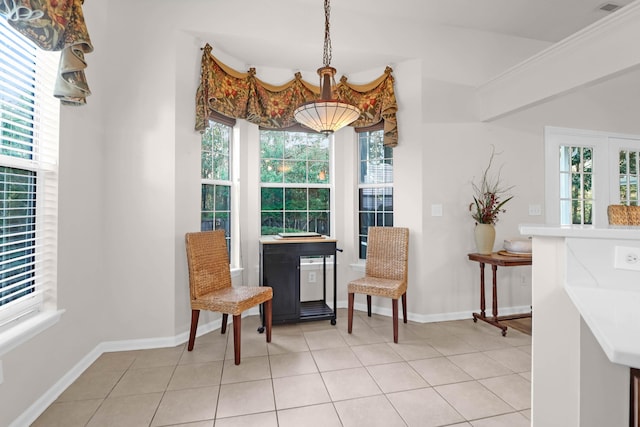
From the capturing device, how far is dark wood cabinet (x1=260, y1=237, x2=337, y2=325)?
3115mm

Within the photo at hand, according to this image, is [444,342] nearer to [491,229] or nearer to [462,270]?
[462,270]

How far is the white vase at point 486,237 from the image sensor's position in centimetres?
324

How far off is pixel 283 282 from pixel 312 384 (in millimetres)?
1179

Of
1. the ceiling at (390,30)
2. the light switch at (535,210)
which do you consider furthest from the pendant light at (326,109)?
the light switch at (535,210)

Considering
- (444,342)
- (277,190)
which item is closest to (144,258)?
(277,190)

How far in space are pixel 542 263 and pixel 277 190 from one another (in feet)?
9.30

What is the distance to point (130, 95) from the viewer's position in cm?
260

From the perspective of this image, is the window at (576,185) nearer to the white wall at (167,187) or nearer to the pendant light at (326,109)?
the white wall at (167,187)

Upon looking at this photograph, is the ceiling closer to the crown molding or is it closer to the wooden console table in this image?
the crown molding

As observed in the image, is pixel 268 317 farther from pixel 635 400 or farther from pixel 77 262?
pixel 635 400

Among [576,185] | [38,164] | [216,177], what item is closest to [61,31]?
[38,164]

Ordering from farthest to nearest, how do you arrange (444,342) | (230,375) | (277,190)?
(277,190), (444,342), (230,375)

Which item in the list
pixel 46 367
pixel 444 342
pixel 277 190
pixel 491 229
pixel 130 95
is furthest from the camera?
pixel 277 190

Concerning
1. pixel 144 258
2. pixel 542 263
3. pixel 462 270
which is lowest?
pixel 462 270
